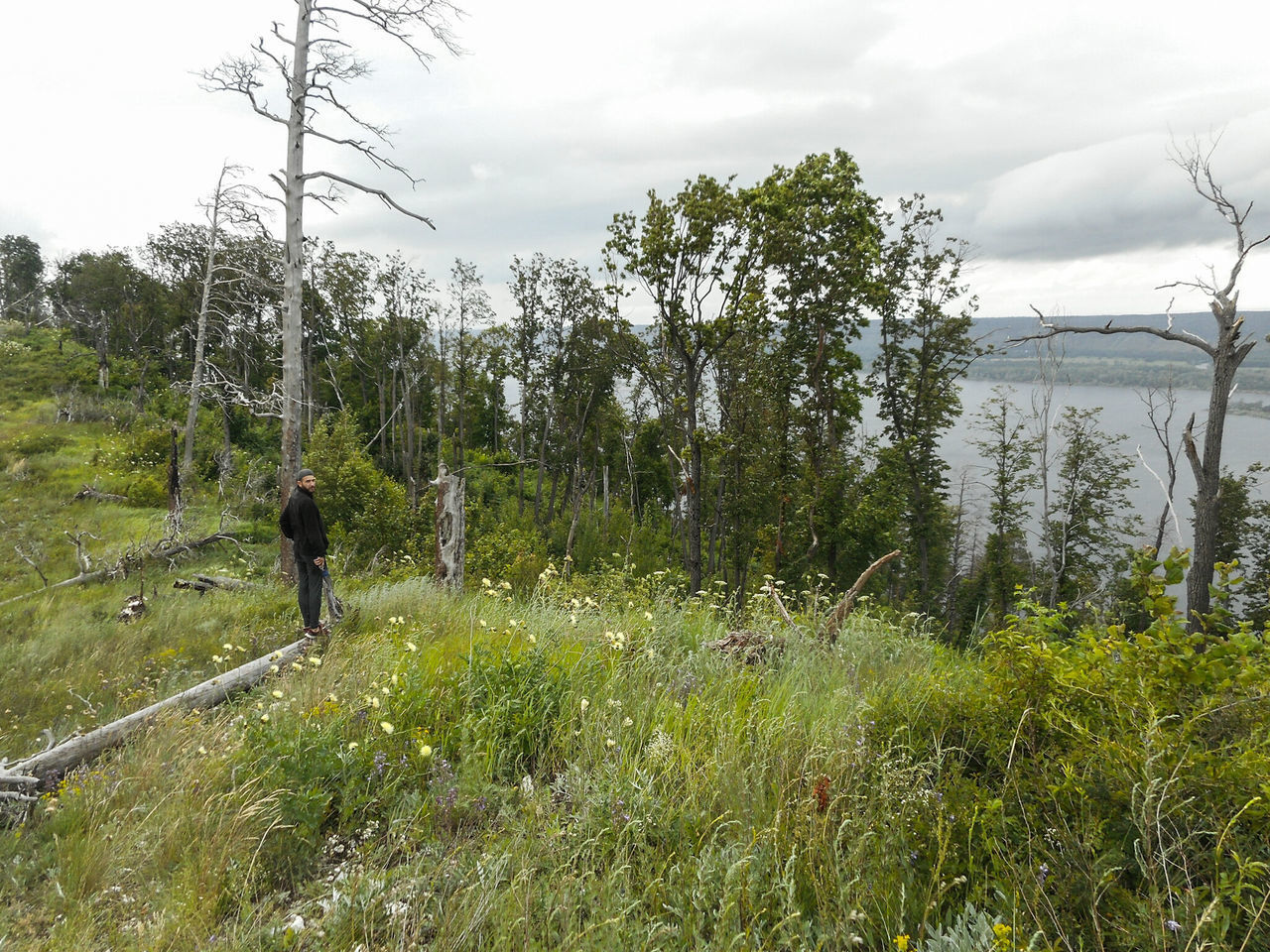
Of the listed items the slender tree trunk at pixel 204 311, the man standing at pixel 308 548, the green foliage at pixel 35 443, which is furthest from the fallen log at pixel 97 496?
the man standing at pixel 308 548

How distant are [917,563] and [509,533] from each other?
72.0 feet

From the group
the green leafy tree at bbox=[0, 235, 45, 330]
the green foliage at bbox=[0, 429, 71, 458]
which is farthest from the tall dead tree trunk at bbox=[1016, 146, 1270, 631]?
the green leafy tree at bbox=[0, 235, 45, 330]

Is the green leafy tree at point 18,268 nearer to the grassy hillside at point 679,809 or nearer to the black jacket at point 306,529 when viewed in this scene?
the black jacket at point 306,529

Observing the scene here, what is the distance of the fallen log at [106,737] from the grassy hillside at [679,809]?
163 mm

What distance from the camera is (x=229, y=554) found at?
17812 millimetres

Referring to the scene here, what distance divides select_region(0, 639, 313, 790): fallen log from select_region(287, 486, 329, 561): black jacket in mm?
1668

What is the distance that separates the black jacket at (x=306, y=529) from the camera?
6910mm

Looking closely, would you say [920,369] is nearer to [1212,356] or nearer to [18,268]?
[1212,356]

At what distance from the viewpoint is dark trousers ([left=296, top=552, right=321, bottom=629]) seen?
6875 mm

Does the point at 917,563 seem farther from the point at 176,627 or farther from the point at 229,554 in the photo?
the point at 176,627

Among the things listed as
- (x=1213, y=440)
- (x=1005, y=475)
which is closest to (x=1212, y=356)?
(x=1213, y=440)

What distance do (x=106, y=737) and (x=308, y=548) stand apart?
2.89 m

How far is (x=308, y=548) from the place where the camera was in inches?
272

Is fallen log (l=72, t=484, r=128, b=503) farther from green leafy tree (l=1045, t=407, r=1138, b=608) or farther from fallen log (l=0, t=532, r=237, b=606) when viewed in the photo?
green leafy tree (l=1045, t=407, r=1138, b=608)
